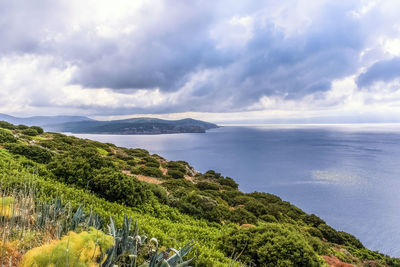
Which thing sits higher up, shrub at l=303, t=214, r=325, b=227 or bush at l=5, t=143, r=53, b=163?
bush at l=5, t=143, r=53, b=163

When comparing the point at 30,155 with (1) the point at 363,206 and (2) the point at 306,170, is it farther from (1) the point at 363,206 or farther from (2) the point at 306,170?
(2) the point at 306,170

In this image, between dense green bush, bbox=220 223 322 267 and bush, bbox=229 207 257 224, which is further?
bush, bbox=229 207 257 224

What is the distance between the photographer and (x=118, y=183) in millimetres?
7113

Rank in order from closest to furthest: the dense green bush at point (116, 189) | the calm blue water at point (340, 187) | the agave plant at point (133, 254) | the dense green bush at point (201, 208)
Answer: the agave plant at point (133, 254) < the dense green bush at point (116, 189) < the dense green bush at point (201, 208) < the calm blue water at point (340, 187)

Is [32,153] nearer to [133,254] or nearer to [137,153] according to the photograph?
[133,254]

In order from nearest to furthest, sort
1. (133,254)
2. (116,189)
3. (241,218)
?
(133,254) → (116,189) → (241,218)

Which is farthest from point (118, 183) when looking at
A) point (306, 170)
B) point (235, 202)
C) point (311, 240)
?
point (306, 170)

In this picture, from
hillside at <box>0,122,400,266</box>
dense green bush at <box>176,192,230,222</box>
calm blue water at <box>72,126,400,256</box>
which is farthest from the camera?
calm blue water at <box>72,126,400,256</box>

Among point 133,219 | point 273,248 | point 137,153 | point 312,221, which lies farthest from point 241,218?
point 137,153

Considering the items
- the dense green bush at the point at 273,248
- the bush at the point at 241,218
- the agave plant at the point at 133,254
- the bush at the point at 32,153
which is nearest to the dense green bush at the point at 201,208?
the bush at the point at 241,218

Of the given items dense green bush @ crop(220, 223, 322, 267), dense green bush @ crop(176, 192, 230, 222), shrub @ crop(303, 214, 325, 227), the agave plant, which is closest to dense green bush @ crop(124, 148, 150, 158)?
dense green bush @ crop(176, 192, 230, 222)

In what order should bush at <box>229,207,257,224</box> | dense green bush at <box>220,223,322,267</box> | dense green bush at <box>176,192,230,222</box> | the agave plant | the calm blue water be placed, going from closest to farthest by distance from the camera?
the agave plant < dense green bush at <box>220,223,322,267</box> < dense green bush at <box>176,192,230,222</box> < bush at <box>229,207,257,224</box> < the calm blue water

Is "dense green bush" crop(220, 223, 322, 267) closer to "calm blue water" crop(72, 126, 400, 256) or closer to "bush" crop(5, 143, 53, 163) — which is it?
"bush" crop(5, 143, 53, 163)

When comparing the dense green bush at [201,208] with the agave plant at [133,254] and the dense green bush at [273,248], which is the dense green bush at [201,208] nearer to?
the dense green bush at [273,248]
